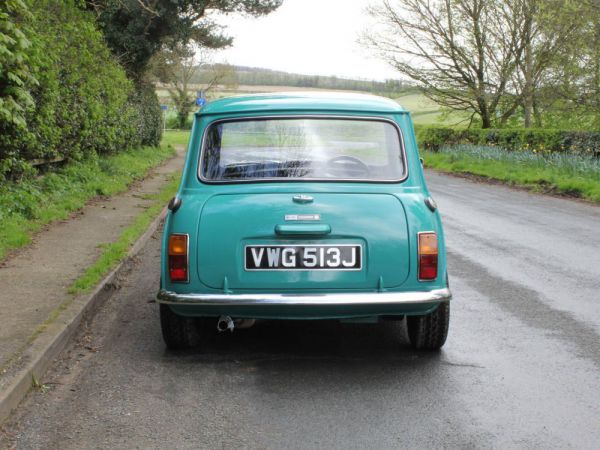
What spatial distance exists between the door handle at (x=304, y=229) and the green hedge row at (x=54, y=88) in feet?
12.5

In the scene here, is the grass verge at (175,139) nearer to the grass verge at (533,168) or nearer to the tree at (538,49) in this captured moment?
the grass verge at (533,168)

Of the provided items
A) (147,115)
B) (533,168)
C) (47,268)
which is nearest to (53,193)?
(47,268)

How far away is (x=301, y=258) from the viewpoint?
4.92 meters

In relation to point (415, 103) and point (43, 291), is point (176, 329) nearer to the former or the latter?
point (43, 291)

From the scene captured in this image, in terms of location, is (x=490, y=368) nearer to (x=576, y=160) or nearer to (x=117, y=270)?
(x=117, y=270)

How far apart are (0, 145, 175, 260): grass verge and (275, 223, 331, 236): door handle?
4689 millimetres

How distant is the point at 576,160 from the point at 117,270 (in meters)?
15.8

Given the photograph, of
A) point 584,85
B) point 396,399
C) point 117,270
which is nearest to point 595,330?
point 396,399

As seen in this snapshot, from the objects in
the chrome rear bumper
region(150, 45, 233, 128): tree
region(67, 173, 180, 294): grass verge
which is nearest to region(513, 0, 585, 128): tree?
region(67, 173, 180, 294): grass verge

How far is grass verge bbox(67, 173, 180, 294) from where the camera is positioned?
7.13m

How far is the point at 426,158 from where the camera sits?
112ft

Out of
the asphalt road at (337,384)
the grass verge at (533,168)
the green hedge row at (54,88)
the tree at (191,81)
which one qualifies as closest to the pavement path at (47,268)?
the asphalt road at (337,384)

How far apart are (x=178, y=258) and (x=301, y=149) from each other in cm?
115

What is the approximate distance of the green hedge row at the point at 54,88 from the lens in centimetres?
861
